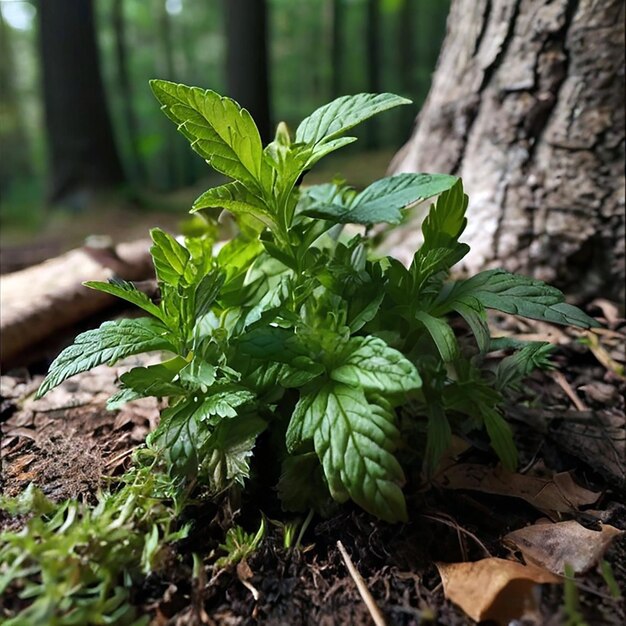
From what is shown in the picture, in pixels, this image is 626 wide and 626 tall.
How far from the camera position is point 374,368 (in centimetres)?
96

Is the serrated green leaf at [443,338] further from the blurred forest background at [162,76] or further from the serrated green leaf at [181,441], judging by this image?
the blurred forest background at [162,76]

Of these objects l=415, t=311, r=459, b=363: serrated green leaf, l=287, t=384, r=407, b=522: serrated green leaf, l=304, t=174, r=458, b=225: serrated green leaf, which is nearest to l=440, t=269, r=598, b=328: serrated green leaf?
l=415, t=311, r=459, b=363: serrated green leaf

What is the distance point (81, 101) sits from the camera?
725cm

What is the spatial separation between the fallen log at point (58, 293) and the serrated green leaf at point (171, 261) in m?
0.91

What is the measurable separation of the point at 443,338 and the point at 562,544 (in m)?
0.44

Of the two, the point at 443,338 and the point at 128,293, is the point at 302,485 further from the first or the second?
the point at 128,293

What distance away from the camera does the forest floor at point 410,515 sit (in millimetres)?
906

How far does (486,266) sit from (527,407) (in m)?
0.70

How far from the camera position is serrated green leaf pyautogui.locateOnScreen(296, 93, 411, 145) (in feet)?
3.51

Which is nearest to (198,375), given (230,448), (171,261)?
(230,448)

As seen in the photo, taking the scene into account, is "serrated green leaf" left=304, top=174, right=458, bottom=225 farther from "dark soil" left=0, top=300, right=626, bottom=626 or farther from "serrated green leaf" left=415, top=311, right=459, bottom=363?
"dark soil" left=0, top=300, right=626, bottom=626

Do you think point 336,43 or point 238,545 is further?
point 336,43

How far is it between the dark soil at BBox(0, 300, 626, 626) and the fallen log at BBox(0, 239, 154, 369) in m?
0.18

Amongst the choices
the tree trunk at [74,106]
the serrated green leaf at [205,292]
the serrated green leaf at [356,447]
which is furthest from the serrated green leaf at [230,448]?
the tree trunk at [74,106]
